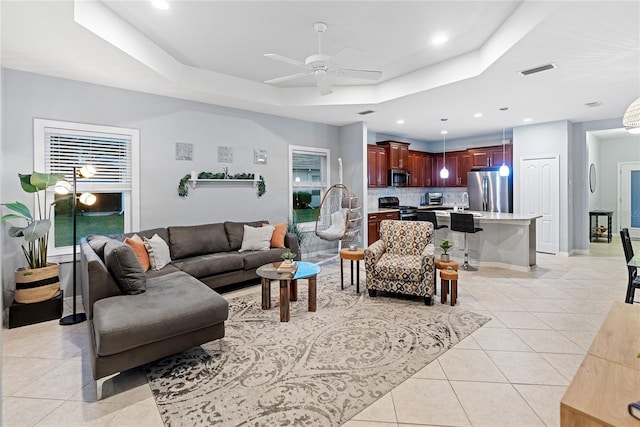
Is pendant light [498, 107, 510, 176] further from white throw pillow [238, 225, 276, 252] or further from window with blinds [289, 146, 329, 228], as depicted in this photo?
white throw pillow [238, 225, 276, 252]

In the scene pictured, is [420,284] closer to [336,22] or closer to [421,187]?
[336,22]

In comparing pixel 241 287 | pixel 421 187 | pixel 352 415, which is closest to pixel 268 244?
pixel 241 287

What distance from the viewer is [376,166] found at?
7832 mm

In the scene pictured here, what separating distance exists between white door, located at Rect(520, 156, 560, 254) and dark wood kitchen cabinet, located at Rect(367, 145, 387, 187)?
292 centimetres

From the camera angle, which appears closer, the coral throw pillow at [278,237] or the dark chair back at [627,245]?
the dark chair back at [627,245]

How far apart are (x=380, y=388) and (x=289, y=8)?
3.39 m

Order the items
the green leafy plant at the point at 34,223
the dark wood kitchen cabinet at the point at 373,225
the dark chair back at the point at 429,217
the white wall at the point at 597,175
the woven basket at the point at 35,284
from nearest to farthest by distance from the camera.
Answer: the green leafy plant at the point at 34,223 → the woven basket at the point at 35,284 → the dark chair back at the point at 429,217 → the dark wood kitchen cabinet at the point at 373,225 → the white wall at the point at 597,175

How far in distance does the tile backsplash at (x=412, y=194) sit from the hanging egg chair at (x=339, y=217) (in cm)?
168

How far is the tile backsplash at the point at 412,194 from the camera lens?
→ 27.3 ft

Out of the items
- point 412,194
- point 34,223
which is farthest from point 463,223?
point 34,223

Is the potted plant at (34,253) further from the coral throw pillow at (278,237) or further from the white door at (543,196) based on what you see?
the white door at (543,196)

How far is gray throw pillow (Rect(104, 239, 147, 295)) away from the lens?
291 cm

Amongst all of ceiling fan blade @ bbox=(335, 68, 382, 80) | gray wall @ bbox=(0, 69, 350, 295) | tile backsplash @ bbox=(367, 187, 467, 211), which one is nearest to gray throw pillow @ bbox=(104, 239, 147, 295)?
gray wall @ bbox=(0, 69, 350, 295)

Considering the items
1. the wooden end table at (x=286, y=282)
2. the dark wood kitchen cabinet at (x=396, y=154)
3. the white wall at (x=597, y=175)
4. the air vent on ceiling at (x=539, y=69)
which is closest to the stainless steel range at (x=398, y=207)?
the dark wood kitchen cabinet at (x=396, y=154)
